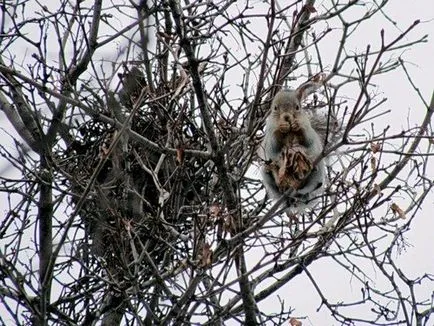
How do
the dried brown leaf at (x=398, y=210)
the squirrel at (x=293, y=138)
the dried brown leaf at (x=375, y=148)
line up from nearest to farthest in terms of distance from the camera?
the dried brown leaf at (x=375, y=148) < the dried brown leaf at (x=398, y=210) < the squirrel at (x=293, y=138)

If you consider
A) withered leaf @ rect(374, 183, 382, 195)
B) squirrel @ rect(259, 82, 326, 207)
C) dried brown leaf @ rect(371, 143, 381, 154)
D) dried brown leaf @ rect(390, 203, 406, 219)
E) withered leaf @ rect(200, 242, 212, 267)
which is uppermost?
squirrel @ rect(259, 82, 326, 207)

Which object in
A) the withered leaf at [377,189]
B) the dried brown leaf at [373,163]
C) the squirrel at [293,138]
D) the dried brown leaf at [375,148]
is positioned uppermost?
the squirrel at [293,138]

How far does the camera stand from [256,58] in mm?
6363

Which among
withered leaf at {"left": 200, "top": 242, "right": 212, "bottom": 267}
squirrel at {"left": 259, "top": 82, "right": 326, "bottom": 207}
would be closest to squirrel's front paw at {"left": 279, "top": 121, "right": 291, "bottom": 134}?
squirrel at {"left": 259, "top": 82, "right": 326, "bottom": 207}

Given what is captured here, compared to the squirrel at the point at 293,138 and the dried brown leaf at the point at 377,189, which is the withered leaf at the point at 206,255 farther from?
the dried brown leaf at the point at 377,189

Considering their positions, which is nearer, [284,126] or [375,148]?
[375,148]

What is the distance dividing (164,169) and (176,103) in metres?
0.65

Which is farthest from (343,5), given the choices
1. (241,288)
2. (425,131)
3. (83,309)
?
(83,309)

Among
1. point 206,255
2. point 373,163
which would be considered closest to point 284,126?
point 373,163

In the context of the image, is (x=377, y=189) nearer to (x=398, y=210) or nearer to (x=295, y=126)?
(x=398, y=210)

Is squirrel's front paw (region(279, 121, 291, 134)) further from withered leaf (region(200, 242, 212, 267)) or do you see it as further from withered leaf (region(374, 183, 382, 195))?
withered leaf (region(200, 242, 212, 267))

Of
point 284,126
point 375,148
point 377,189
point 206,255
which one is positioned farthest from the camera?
point 284,126

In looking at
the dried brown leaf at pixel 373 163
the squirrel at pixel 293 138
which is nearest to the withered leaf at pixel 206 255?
the squirrel at pixel 293 138

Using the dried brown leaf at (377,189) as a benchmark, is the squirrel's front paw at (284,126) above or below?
above
